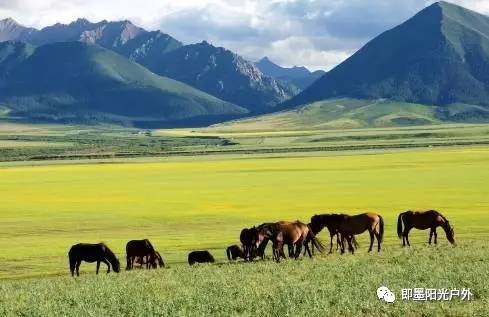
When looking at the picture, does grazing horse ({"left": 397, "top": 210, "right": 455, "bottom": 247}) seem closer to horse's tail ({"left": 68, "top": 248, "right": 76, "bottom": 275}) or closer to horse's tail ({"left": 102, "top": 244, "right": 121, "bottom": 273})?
horse's tail ({"left": 102, "top": 244, "right": 121, "bottom": 273})

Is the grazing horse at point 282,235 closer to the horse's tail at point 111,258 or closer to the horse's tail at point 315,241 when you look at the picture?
the horse's tail at point 315,241

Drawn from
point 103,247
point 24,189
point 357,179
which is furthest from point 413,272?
point 24,189

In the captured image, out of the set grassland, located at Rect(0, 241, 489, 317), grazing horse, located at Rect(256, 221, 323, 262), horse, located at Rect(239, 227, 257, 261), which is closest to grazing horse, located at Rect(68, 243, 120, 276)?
grassland, located at Rect(0, 241, 489, 317)

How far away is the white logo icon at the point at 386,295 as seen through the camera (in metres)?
17.6

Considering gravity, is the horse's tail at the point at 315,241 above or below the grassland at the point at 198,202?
above

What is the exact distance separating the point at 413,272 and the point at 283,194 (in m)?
42.0

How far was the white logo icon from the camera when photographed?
57.8 feet

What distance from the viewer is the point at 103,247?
1043 inches

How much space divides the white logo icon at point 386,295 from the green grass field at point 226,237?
253 millimetres

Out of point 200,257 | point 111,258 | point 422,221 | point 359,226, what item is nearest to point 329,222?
point 359,226

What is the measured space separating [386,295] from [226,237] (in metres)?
19.9

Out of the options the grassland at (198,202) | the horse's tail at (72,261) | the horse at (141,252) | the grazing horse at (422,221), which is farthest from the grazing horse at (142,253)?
the grazing horse at (422,221)

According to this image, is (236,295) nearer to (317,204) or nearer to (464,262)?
(464,262)

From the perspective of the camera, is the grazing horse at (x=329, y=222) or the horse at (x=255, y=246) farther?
the grazing horse at (x=329, y=222)
